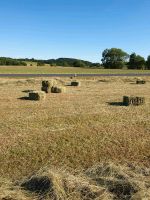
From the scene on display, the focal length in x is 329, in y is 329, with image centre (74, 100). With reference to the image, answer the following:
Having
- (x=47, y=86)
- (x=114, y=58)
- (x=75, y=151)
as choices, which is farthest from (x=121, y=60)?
(x=75, y=151)

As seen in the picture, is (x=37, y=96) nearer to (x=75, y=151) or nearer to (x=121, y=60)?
(x=75, y=151)

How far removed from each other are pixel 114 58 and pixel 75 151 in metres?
147

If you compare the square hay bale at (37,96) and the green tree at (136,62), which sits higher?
the green tree at (136,62)

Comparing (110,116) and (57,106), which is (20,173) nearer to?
(110,116)

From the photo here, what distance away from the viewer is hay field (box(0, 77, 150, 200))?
8398mm

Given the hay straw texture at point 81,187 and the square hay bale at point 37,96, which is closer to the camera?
the hay straw texture at point 81,187

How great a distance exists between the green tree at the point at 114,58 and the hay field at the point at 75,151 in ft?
439

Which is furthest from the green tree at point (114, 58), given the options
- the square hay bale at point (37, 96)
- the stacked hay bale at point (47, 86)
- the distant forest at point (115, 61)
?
the square hay bale at point (37, 96)

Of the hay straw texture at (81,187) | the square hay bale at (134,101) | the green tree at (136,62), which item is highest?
the green tree at (136,62)

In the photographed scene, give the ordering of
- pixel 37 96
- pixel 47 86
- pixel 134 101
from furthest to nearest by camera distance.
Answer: pixel 47 86 < pixel 37 96 < pixel 134 101

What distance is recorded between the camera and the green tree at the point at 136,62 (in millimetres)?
146500

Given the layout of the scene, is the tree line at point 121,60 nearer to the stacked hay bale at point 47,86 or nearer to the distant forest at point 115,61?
the distant forest at point 115,61

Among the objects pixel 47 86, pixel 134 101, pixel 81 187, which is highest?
pixel 47 86

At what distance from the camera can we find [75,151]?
12.3m
